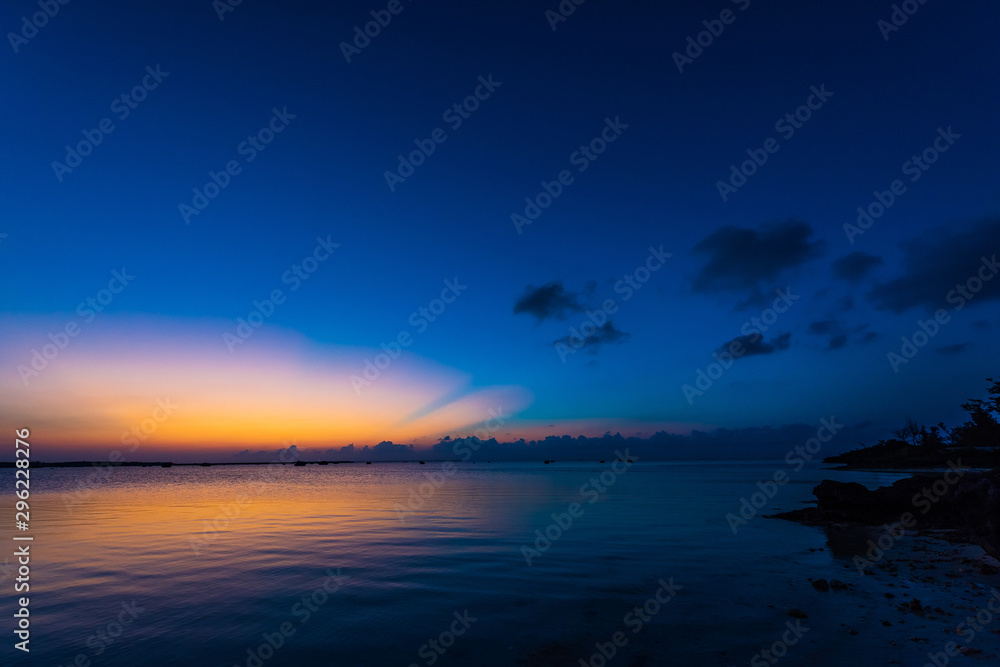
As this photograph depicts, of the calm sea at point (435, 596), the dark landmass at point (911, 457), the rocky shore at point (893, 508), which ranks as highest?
the calm sea at point (435, 596)

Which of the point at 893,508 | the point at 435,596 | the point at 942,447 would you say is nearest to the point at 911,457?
the point at 942,447

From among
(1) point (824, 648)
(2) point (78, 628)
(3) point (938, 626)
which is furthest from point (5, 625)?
(3) point (938, 626)

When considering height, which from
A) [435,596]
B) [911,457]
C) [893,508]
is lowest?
[911,457]

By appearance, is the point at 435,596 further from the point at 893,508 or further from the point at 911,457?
the point at 911,457

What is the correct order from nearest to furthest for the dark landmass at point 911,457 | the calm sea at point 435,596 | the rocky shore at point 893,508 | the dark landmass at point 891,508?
the calm sea at point 435,596, the rocky shore at point 893,508, the dark landmass at point 891,508, the dark landmass at point 911,457

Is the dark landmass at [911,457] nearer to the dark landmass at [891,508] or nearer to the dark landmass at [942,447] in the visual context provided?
the dark landmass at [942,447]

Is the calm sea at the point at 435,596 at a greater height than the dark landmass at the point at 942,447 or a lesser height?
Answer: greater

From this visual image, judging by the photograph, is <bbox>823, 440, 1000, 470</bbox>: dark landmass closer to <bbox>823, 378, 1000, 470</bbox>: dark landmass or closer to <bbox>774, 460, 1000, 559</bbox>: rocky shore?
<bbox>823, 378, 1000, 470</bbox>: dark landmass

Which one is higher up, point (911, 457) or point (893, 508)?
point (893, 508)

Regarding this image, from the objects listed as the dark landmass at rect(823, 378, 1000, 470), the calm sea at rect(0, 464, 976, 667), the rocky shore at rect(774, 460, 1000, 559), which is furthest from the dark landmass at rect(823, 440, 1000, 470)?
the calm sea at rect(0, 464, 976, 667)

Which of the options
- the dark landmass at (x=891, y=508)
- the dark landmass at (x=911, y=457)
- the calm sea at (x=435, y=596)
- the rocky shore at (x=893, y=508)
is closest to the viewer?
the calm sea at (x=435, y=596)

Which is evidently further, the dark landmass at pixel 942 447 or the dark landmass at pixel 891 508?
the dark landmass at pixel 942 447

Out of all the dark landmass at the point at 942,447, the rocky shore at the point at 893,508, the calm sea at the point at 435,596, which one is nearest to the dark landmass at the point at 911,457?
the dark landmass at the point at 942,447

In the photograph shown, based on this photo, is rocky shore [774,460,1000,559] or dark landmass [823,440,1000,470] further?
dark landmass [823,440,1000,470]
